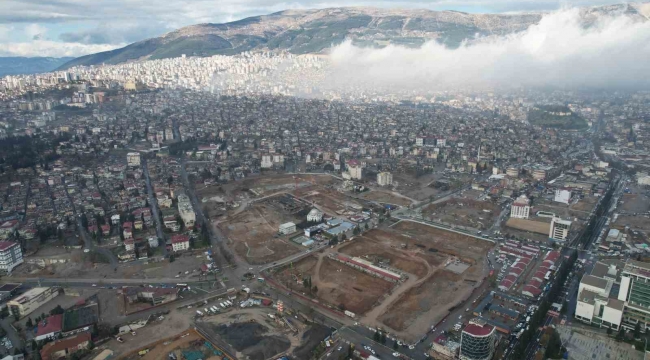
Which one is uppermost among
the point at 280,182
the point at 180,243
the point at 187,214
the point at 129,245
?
the point at 187,214

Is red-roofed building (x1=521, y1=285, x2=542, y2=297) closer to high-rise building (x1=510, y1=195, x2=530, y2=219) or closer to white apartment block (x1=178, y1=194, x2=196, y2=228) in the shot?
high-rise building (x1=510, y1=195, x2=530, y2=219)

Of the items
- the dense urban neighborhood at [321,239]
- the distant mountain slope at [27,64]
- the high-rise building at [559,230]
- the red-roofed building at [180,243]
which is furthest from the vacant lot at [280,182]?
the distant mountain slope at [27,64]

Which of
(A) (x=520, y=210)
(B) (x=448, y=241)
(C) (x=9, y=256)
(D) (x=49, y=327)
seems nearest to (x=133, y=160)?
(C) (x=9, y=256)

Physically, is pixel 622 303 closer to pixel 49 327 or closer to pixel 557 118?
pixel 49 327

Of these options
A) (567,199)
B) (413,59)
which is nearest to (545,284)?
(567,199)

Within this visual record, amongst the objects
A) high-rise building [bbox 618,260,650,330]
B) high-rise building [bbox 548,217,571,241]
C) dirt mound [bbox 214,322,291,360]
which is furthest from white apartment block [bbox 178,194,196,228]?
high-rise building [bbox 618,260,650,330]

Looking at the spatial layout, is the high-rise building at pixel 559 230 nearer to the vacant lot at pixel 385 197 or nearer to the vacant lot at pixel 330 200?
the vacant lot at pixel 385 197
